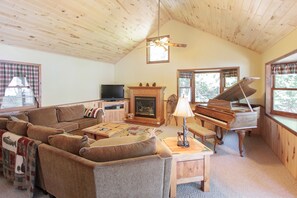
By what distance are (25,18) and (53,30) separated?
672 millimetres

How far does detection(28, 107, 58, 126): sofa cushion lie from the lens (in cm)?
393

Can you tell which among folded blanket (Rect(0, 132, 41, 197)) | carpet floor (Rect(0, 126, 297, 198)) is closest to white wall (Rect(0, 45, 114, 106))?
folded blanket (Rect(0, 132, 41, 197))

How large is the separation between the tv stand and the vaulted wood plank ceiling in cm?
179

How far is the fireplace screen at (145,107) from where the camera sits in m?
6.38

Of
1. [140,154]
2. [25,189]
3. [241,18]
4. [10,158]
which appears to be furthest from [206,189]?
[241,18]

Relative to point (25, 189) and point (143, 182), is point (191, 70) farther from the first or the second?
point (25, 189)

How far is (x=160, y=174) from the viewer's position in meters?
1.84

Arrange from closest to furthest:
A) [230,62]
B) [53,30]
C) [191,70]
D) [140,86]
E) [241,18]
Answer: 1. [241,18]
2. [53,30]
3. [230,62]
4. [191,70]
5. [140,86]

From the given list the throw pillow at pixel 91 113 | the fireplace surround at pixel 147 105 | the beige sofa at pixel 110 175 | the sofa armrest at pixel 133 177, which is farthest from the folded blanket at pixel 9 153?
the fireplace surround at pixel 147 105

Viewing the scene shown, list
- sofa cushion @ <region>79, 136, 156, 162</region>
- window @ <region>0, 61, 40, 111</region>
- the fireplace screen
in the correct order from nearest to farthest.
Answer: sofa cushion @ <region>79, 136, 156, 162</region>, window @ <region>0, 61, 40, 111</region>, the fireplace screen

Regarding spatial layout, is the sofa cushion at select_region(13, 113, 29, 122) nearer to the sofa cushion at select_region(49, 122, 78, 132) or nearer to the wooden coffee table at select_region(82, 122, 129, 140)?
the sofa cushion at select_region(49, 122, 78, 132)

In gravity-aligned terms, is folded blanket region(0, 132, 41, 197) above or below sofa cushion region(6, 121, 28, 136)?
below

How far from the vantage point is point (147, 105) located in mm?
6512

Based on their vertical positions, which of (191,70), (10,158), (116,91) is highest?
(191,70)
